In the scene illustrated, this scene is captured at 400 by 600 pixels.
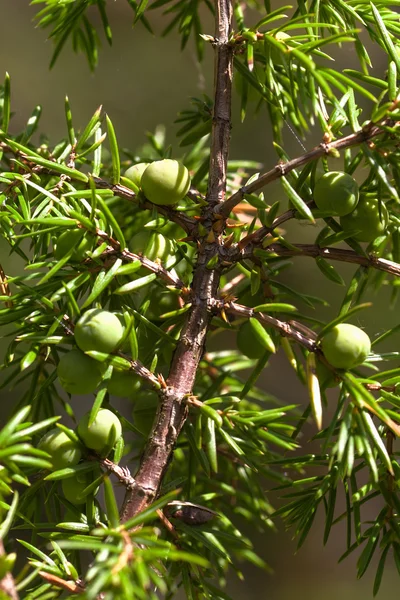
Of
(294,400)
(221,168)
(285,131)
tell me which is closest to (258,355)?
(221,168)

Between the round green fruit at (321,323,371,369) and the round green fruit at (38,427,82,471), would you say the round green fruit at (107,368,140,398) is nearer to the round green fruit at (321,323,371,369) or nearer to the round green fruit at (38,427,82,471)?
the round green fruit at (38,427,82,471)

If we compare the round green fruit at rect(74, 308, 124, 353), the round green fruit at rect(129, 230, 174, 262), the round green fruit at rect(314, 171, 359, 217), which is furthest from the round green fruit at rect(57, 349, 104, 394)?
the round green fruit at rect(314, 171, 359, 217)

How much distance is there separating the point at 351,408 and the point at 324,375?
1.8 inches

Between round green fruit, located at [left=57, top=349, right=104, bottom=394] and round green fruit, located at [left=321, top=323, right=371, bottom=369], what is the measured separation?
18cm

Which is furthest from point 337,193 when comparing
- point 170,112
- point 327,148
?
point 170,112

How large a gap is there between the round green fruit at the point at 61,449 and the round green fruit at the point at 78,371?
0.04 metres

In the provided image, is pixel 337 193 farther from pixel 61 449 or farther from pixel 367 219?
pixel 61 449

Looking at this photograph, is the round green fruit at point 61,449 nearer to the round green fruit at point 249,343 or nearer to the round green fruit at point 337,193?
the round green fruit at point 249,343

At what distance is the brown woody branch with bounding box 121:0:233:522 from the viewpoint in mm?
488

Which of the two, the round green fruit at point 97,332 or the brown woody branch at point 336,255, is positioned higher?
the brown woody branch at point 336,255

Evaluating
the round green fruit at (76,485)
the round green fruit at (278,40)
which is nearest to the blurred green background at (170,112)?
the round green fruit at (278,40)

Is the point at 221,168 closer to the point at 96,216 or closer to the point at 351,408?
the point at 96,216

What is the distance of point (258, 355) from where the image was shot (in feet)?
1.80

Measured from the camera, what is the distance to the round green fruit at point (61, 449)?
47cm
